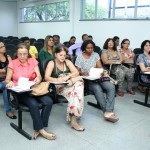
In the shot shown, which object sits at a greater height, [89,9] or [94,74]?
[89,9]

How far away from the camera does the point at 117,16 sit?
21.2 ft

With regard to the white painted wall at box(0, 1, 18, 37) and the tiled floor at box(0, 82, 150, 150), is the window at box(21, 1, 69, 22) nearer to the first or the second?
the white painted wall at box(0, 1, 18, 37)

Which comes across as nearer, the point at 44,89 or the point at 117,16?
the point at 44,89

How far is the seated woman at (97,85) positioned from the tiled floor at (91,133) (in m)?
0.16

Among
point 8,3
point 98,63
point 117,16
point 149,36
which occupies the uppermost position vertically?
point 8,3

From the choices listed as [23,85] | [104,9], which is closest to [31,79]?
Result: [23,85]

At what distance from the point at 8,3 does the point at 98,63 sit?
1023 cm

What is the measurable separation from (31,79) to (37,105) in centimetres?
47

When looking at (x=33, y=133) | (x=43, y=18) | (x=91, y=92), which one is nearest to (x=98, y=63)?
(x=91, y=92)

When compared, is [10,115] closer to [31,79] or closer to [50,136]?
[31,79]

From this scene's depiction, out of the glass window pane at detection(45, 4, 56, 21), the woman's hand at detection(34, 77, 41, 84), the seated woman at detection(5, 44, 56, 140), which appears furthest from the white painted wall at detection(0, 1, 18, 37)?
the woman's hand at detection(34, 77, 41, 84)

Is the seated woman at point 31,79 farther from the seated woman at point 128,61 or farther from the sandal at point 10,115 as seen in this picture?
the seated woman at point 128,61

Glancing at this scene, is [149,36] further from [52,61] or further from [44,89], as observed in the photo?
[44,89]

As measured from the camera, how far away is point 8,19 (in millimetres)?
12266
